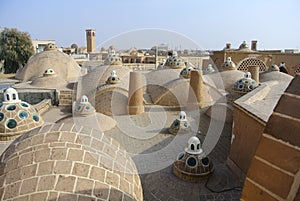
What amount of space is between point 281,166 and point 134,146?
7076 millimetres

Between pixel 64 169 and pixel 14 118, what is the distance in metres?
6.47

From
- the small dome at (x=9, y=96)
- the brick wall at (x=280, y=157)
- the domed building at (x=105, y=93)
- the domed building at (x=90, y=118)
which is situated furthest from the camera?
the domed building at (x=105, y=93)

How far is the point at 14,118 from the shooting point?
7.52 metres

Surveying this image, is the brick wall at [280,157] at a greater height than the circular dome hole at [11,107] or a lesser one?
greater

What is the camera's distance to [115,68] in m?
15.0

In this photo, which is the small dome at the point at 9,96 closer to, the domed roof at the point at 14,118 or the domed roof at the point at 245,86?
the domed roof at the point at 14,118

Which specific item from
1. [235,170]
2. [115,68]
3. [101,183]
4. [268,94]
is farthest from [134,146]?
[115,68]

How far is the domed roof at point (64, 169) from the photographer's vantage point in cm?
202

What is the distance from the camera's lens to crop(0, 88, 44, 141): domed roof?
7331 mm

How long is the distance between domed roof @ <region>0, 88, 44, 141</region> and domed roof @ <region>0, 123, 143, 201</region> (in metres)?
5.63

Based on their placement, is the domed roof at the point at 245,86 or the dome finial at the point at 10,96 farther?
the domed roof at the point at 245,86

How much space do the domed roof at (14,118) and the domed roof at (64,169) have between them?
5.63 meters

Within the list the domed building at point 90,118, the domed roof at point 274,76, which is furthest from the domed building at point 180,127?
the domed roof at point 274,76

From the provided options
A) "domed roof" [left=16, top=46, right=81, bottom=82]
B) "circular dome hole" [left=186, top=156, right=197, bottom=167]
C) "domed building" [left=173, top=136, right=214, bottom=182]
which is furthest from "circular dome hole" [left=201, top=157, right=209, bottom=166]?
"domed roof" [left=16, top=46, right=81, bottom=82]
